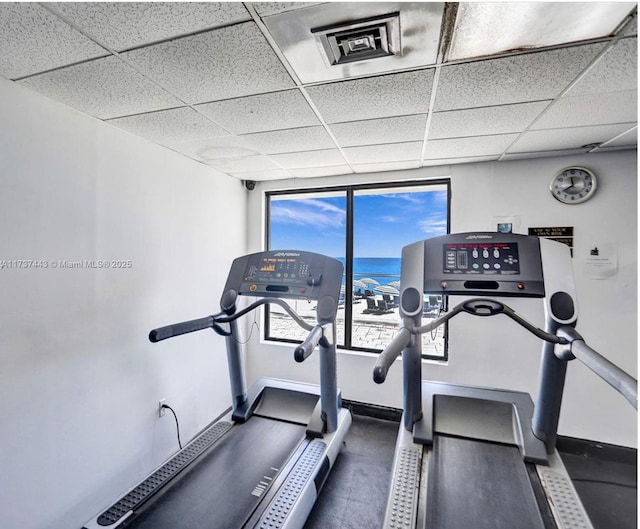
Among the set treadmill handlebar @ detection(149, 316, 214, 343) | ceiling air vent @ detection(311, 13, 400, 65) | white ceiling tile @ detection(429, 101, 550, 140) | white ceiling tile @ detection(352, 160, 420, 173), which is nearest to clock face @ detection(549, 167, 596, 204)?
white ceiling tile @ detection(429, 101, 550, 140)

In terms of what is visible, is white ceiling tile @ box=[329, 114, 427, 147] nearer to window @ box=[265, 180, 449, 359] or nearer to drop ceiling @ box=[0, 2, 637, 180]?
drop ceiling @ box=[0, 2, 637, 180]

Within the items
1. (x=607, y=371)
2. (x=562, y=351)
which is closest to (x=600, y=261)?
(x=562, y=351)

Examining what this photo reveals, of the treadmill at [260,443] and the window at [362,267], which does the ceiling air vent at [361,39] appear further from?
the window at [362,267]

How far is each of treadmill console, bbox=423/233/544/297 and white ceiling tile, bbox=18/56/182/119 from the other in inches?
65.5

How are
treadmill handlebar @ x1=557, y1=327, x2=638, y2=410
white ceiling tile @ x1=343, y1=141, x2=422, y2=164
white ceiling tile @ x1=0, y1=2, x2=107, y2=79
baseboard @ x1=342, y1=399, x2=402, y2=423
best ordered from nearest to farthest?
treadmill handlebar @ x1=557, y1=327, x2=638, y2=410
white ceiling tile @ x1=0, y1=2, x2=107, y2=79
white ceiling tile @ x1=343, y1=141, x2=422, y2=164
baseboard @ x1=342, y1=399, x2=402, y2=423

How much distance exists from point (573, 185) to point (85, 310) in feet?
11.5

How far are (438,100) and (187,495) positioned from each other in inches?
98.0

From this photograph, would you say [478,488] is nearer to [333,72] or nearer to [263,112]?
[333,72]

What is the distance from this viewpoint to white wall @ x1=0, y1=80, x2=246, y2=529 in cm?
149

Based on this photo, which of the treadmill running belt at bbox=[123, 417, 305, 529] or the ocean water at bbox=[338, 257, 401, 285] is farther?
the ocean water at bbox=[338, 257, 401, 285]

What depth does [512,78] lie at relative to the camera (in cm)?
142

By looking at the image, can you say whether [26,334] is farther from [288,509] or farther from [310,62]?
[310,62]

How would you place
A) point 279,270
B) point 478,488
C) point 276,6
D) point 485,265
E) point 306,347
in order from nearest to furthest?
1. point 276,6
2. point 306,347
3. point 478,488
4. point 485,265
5. point 279,270

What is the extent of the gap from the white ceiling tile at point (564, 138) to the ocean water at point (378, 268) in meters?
1.46
